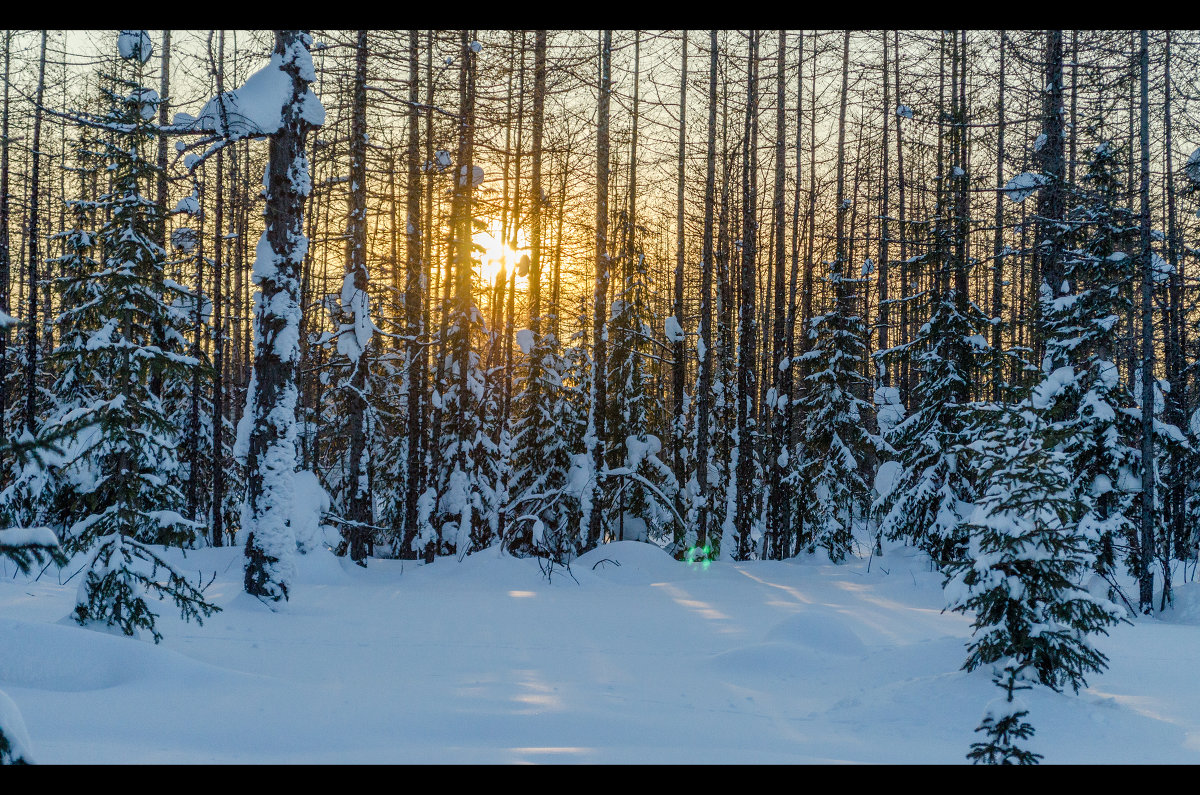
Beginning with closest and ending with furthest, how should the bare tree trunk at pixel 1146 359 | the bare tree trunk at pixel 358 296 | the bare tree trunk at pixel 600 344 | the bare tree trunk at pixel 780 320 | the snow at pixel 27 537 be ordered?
the snow at pixel 27 537 < the bare tree trunk at pixel 1146 359 < the bare tree trunk at pixel 358 296 < the bare tree trunk at pixel 600 344 < the bare tree trunk at pixel 780 320

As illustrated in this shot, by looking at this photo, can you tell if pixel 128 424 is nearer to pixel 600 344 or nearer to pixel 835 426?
pixel 600 344

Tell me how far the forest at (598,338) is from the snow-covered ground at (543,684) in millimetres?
663

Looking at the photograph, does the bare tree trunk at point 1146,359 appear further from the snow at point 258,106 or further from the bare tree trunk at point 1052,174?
the snow at point 258,106

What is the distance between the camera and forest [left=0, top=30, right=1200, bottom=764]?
807cm

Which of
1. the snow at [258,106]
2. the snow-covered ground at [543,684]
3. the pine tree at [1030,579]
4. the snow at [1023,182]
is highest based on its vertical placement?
the snow at [1023,182]

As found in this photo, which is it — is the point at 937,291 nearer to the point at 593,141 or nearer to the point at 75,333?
the point at 593,141

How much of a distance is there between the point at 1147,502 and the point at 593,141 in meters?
15.9

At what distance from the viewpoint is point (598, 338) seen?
53.2 ft

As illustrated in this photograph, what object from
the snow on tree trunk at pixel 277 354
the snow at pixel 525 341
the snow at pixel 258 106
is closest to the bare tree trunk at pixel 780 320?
the snow at pixel 525 341

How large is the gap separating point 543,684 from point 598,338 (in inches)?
401

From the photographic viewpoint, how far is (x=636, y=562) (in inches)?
579

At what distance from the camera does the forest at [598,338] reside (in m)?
8.07

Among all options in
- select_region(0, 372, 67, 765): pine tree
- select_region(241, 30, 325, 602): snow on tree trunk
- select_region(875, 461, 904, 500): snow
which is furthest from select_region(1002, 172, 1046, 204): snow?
select_region(0, 372, 67, 765): pine tree

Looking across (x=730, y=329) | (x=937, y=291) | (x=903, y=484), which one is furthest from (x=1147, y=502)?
(x=730, y=329)
